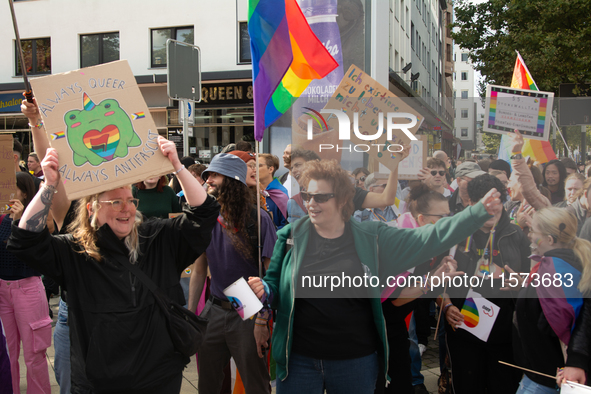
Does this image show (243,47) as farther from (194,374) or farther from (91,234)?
(91,234)

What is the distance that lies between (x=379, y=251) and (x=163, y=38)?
17076mm

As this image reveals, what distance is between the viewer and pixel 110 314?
2242mm

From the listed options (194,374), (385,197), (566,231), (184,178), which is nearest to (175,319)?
(184,178)

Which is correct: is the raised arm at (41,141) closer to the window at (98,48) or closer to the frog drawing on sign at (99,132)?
the frog drawing on sign at (99,132)

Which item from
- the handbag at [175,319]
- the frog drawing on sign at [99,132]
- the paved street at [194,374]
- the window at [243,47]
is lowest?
the paved street at [194,374]

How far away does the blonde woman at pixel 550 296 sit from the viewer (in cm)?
251

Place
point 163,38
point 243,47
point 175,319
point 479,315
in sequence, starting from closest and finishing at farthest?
point 175,319 < point 479,315 < point 243,47 < point 163,38

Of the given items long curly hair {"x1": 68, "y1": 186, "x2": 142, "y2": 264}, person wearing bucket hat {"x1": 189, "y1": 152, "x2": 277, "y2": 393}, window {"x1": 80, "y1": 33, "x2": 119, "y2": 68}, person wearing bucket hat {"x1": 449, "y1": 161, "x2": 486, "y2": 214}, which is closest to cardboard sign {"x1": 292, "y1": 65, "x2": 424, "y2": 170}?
person wearing bucket hat {"x1": 449, "y1": 161, "x2": 486, "y2": 214}

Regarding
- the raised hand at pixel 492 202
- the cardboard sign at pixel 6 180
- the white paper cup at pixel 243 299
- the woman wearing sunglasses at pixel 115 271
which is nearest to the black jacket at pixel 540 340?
the raised hand at pixel 492 202

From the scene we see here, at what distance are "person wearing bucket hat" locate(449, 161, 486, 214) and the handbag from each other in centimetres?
148

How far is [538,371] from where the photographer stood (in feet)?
8.35

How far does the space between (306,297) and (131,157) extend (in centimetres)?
114

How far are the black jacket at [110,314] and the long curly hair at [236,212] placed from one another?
830 mm

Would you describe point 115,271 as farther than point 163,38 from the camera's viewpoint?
No
